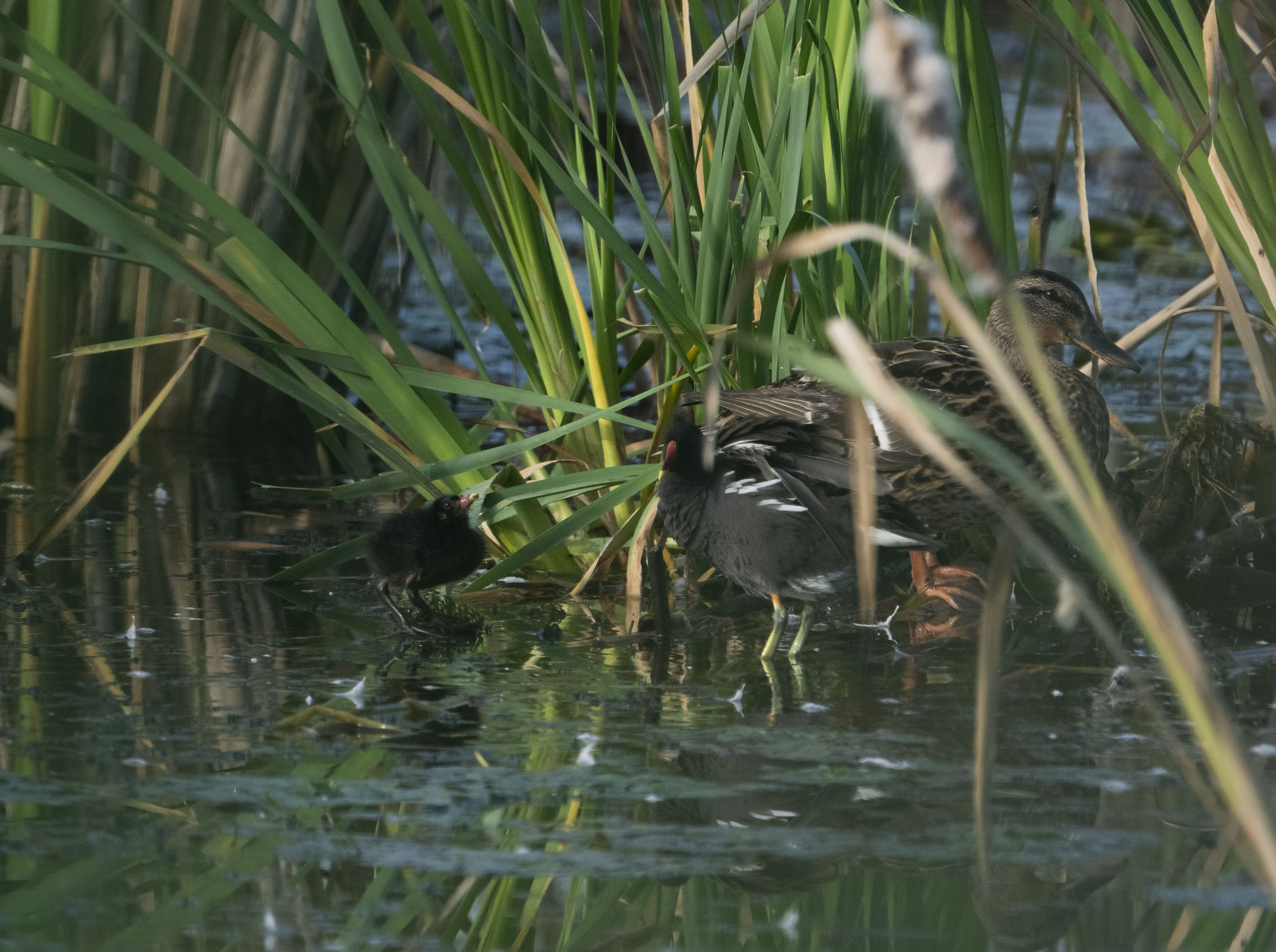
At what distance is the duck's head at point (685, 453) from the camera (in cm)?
346

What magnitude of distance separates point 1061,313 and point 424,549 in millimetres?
1958

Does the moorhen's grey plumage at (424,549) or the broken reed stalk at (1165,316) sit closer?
the moorhen's grey plumage at (424,549)

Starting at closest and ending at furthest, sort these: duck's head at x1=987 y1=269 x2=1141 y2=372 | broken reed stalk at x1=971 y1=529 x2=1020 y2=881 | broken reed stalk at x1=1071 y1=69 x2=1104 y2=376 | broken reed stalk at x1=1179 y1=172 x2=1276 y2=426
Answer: broken reed stalk at x1=971 y1=529 x2=1020 y2=881 < broken reed stalk at x1=1179 y1=172 x2=1276 y2=426 < broken reed stalk at x1=1071 y1=69 x2=1104 y2=376 < duck's head at x1=987 y1=269 x2=1141 y2=372

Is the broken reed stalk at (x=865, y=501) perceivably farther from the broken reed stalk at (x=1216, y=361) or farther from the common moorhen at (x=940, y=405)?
the broken reed stalk at (x=1216, y=361)

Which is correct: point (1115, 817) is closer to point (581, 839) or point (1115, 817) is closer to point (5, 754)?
point (581, 839)

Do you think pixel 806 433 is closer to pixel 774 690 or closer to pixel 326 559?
pixel 774 690

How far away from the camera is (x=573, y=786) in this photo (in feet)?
7.95

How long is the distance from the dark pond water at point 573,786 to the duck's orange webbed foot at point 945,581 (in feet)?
0.51

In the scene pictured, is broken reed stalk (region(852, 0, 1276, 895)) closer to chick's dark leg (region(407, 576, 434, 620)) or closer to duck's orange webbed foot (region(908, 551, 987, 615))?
chick's dark leg (region(407, 576, 434, 620))

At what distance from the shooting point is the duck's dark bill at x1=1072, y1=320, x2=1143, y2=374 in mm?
4180

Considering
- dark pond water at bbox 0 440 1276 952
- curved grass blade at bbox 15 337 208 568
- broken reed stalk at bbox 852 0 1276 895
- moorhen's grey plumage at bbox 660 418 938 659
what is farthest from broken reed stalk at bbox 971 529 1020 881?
curved grass blade at bbox 15 337 208 568

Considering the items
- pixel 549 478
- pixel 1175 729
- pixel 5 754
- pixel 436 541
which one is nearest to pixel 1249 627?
pixel 1175 729

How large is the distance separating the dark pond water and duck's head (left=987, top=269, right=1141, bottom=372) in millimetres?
952

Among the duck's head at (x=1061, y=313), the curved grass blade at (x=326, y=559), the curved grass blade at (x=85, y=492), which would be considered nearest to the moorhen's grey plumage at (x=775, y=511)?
the curved grass blade at (x=326, y=559)
